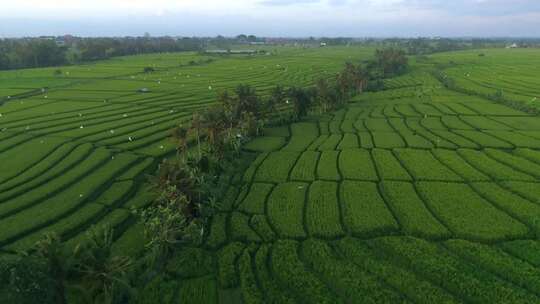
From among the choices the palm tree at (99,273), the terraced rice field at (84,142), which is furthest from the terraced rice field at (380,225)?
the terraced rice field at (84,142)

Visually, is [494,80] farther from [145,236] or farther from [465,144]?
[145,236]

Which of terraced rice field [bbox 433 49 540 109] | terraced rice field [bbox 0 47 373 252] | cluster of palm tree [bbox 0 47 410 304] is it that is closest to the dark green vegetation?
terraced rice field [bbox 0 47 373 252]

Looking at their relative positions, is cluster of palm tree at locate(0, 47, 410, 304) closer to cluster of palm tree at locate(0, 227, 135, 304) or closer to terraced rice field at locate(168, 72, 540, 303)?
cluster of palm tree at locate(0, 227, 135, 304)

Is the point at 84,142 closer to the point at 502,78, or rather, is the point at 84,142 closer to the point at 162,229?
the point at 162,229

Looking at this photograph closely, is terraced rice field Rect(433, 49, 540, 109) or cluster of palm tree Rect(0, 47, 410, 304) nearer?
cluster of palm tree Rect(0, 47, 410, 304)

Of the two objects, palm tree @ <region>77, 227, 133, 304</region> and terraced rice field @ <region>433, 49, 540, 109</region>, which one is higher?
terraced rice field @ <region>433, 49, 540, 109</region>

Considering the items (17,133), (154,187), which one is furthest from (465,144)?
(17,133)

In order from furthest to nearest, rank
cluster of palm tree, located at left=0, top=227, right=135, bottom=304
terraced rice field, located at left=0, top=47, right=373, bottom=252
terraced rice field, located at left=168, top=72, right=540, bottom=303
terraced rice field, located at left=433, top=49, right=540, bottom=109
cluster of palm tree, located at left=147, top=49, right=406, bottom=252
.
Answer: terraced rice field, located at left=433, top=49, right=540, bottom=109 < terraced rice field, located at left=0, top=47, right=373, bottom=252 < cluster of palm tree, located at left=147, top=49, right=406, bottom=252 < terraced rice field, located at left=168, top=72, right=540, bottom=303 < cluster of palm tree, located at left=0, top=227, right=135, bottom=304
